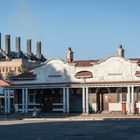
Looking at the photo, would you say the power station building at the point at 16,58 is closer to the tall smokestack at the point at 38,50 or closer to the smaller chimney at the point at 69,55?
the tall smokestack at the point at 38,50

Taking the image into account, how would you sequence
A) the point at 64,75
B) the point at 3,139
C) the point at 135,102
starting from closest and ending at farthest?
the point at 3,139
the point at 135,102
the point at 64,75

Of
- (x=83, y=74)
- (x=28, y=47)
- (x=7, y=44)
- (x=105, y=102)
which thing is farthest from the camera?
(x=28, y=47)

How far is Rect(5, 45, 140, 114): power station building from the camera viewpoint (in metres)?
56.4

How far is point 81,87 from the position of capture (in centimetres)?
5809

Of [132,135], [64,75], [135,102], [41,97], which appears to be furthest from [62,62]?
[132,135]

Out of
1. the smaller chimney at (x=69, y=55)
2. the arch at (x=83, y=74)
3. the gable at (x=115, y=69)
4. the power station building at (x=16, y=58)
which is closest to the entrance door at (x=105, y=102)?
the gable at (x=115, y=69)

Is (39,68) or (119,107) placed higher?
(39,68)

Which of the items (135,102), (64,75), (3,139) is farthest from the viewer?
(64,75)

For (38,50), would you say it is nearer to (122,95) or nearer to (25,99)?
(25,99)

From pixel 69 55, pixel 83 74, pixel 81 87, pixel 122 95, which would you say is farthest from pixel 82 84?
pixel 69 55

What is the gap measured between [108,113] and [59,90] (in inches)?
272

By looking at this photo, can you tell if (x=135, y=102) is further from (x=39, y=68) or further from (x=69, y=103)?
(x=39, y=68)

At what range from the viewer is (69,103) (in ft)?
197

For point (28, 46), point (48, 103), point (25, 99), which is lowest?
point (48, 103)
